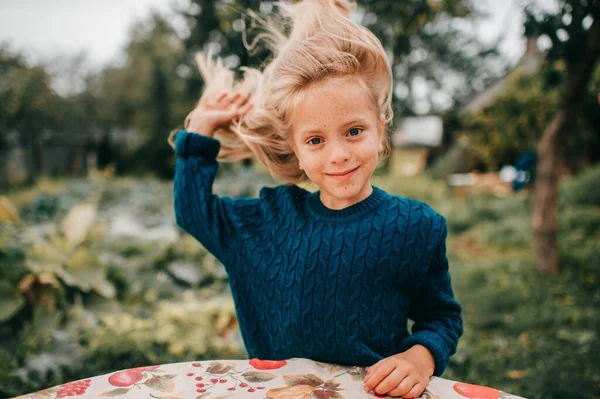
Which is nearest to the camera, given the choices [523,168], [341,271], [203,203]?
[341,271]

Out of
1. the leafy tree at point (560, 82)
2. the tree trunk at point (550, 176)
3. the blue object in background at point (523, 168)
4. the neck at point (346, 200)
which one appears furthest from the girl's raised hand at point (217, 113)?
the blue object in background at point (523, 168)

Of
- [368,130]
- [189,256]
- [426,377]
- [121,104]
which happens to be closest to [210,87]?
[368,130]

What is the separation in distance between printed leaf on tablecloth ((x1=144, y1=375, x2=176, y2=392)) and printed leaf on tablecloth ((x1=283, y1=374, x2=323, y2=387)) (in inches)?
10.2

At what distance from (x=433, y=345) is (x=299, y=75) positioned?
81 centimetres

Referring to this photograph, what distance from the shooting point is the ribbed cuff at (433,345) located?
3.88 feet

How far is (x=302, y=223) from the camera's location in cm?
135

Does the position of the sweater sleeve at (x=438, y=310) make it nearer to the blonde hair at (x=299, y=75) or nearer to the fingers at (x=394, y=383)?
the fingers at (x=394, y=383)

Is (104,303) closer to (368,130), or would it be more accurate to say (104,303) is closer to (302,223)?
(302,223)

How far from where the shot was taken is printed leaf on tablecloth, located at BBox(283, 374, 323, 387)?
1060mm

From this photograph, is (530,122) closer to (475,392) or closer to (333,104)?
(333,104)

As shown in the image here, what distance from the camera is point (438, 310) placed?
1.30 m

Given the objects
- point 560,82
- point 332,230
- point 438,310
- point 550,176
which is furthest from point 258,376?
point 550,176

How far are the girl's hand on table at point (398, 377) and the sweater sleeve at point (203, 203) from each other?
1.92ft

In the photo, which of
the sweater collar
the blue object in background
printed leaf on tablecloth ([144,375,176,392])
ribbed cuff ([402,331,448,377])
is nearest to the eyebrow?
the sweater collar
